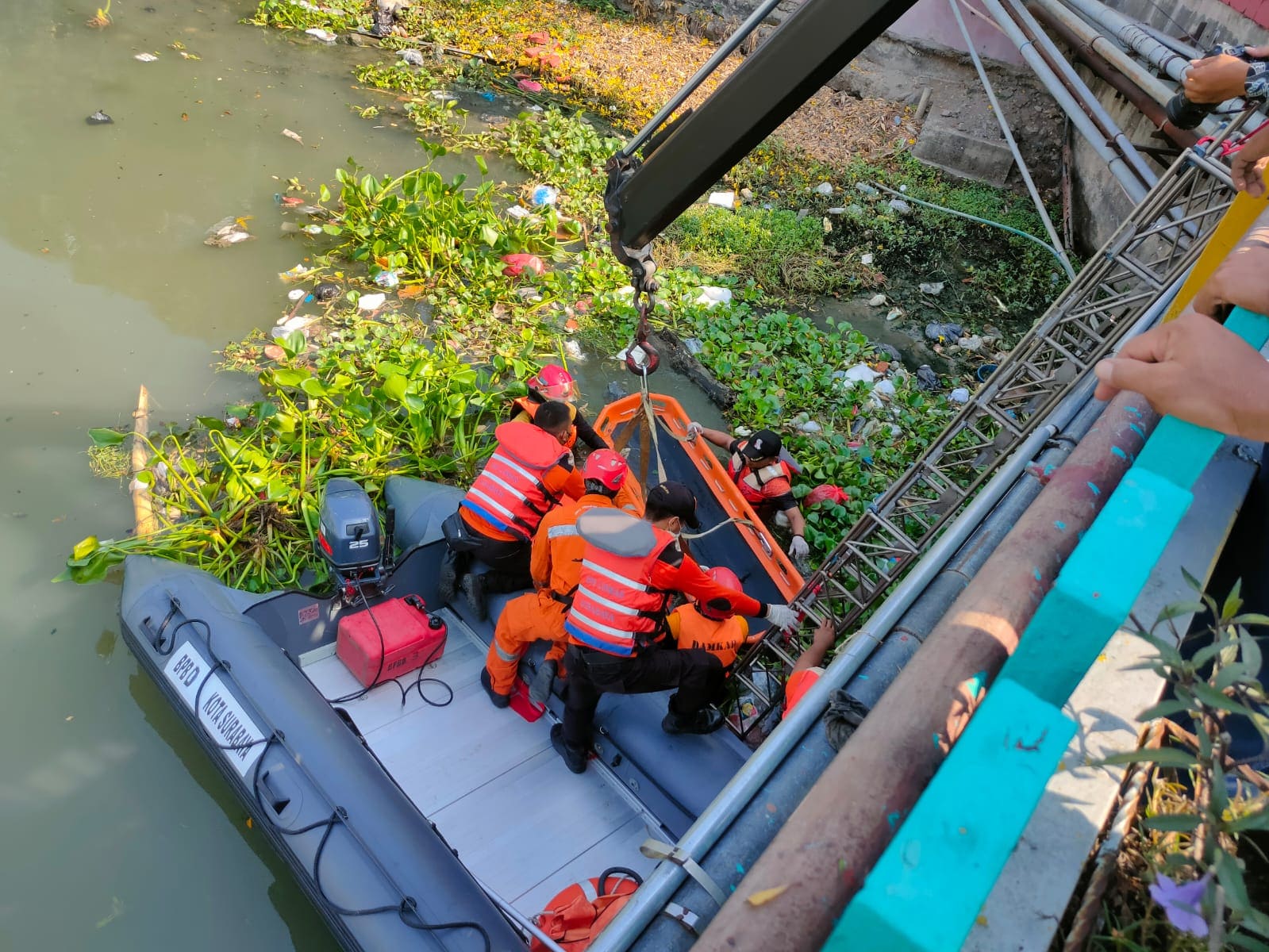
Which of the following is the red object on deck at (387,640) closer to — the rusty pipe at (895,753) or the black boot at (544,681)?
the black boot at (544,681)

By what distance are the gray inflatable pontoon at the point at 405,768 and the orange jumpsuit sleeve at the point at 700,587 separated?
559mm

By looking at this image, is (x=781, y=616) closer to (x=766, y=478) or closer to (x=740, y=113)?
(x=766, y=478)

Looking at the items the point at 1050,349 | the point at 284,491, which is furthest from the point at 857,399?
the point at 284,491

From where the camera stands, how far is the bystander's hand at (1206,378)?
98 centimetres

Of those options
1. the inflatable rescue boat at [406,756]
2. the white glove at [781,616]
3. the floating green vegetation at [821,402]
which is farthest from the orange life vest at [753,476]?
the white glove at [781,616]

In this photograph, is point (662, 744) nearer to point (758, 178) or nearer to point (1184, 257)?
point (1184, 257)

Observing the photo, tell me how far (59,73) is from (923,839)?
1012 cm

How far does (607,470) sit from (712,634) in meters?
0.92

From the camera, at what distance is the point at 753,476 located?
467 centimetres

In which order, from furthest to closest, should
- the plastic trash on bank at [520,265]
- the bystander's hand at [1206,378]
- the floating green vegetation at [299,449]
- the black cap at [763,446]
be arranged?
1. the plastic trash on bank at [520,265]
2. the black cap at [763,446]
3. the floating green vegetation at [299,449]
4. the bystander's hand at [1206,378]

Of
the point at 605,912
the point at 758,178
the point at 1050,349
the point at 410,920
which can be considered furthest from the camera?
the point at 758,178

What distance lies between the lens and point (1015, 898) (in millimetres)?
953

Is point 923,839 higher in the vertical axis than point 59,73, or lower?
higher

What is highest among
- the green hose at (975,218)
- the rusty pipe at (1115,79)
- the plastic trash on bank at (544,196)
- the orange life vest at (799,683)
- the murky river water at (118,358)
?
the rusty pipe at (1115,79)
